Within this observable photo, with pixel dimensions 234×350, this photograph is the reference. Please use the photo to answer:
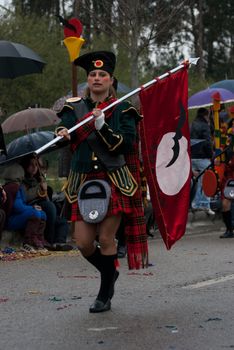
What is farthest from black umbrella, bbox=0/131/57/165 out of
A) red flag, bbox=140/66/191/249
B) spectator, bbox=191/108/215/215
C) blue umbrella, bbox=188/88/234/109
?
blue umbrella, bbox=188/88/234/109

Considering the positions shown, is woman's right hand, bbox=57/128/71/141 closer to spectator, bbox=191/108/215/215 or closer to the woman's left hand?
the woman's left hand

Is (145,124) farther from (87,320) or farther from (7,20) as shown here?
(7,20)

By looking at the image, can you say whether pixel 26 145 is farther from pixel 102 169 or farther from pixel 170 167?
pixel 102 169

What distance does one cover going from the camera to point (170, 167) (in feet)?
22.2

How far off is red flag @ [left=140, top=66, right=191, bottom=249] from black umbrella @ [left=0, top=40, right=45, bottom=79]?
18.9 feet

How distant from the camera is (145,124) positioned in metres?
6.68

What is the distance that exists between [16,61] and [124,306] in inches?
257

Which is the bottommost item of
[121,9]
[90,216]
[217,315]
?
[217,315]

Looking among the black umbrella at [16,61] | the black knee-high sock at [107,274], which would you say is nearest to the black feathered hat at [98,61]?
the black knee-high sock at [107,274]

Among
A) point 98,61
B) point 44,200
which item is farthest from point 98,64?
point 44,200

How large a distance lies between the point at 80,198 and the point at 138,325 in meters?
0.97

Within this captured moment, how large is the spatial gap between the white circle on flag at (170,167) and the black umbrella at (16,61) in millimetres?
5881

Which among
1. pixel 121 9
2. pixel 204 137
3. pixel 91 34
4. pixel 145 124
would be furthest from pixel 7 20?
pixel 145 124

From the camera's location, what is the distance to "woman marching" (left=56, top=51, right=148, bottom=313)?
20.3ft
